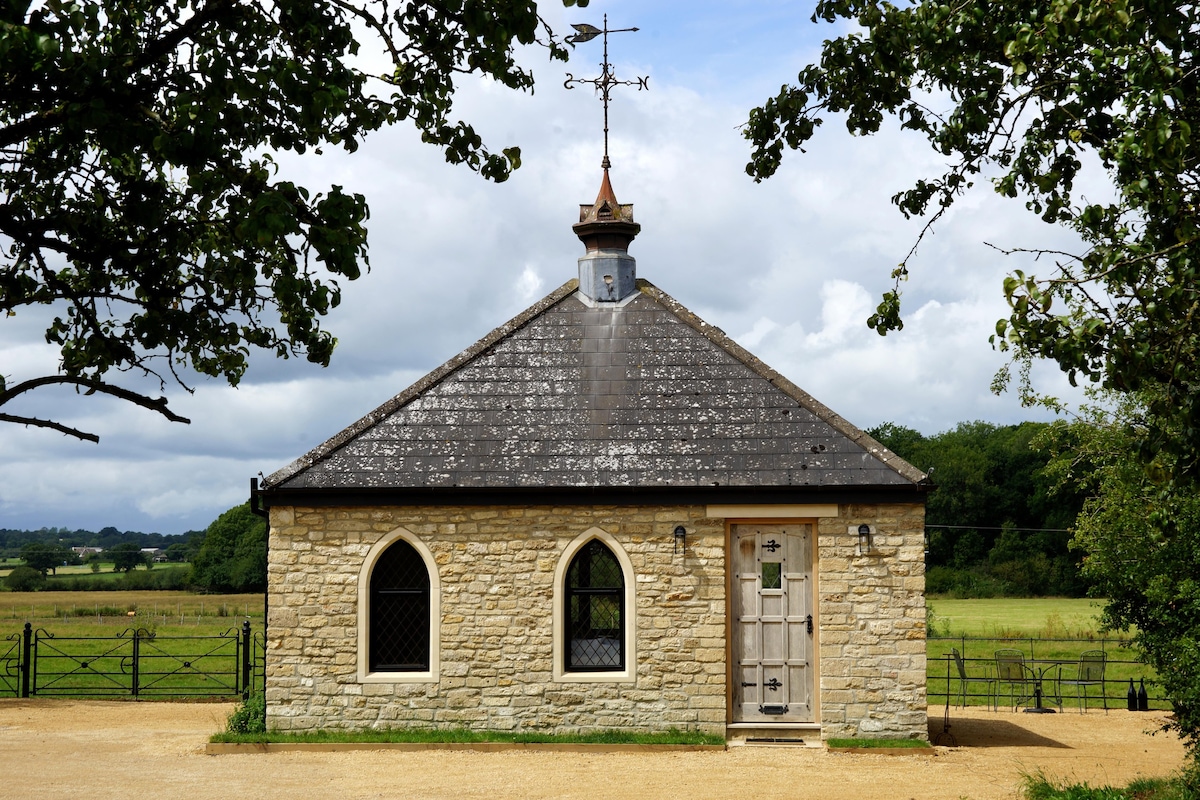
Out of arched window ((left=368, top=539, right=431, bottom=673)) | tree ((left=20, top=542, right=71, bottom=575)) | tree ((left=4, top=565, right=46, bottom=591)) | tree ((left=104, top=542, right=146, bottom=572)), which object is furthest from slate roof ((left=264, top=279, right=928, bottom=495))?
tree ((left=104, top=542, right=146, bottom=572))

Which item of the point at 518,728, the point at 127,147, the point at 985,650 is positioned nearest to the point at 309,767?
the point at 518,728

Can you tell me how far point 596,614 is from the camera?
1427 cm

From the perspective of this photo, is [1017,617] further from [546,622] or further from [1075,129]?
[1075,129]

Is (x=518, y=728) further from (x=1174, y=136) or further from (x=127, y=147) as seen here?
(x=1174, y=136)

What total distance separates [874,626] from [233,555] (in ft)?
178

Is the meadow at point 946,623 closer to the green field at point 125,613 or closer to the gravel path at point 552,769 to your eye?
the green field at point 125,613

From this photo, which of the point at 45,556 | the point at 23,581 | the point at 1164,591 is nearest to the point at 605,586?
the point at 1164,591

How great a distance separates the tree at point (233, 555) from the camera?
60.9 metres

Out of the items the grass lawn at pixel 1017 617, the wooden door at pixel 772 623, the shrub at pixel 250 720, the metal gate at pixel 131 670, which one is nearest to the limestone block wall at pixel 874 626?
the wooden door at pixel 772 623

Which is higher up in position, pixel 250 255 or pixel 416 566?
pixel 250 255

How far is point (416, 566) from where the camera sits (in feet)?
47.0

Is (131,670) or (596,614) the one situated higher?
(596,614)

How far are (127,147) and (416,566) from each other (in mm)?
8398

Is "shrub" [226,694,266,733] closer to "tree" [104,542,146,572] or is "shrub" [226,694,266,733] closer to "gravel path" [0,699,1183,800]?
"gravel path" [0,699,1183,800]
